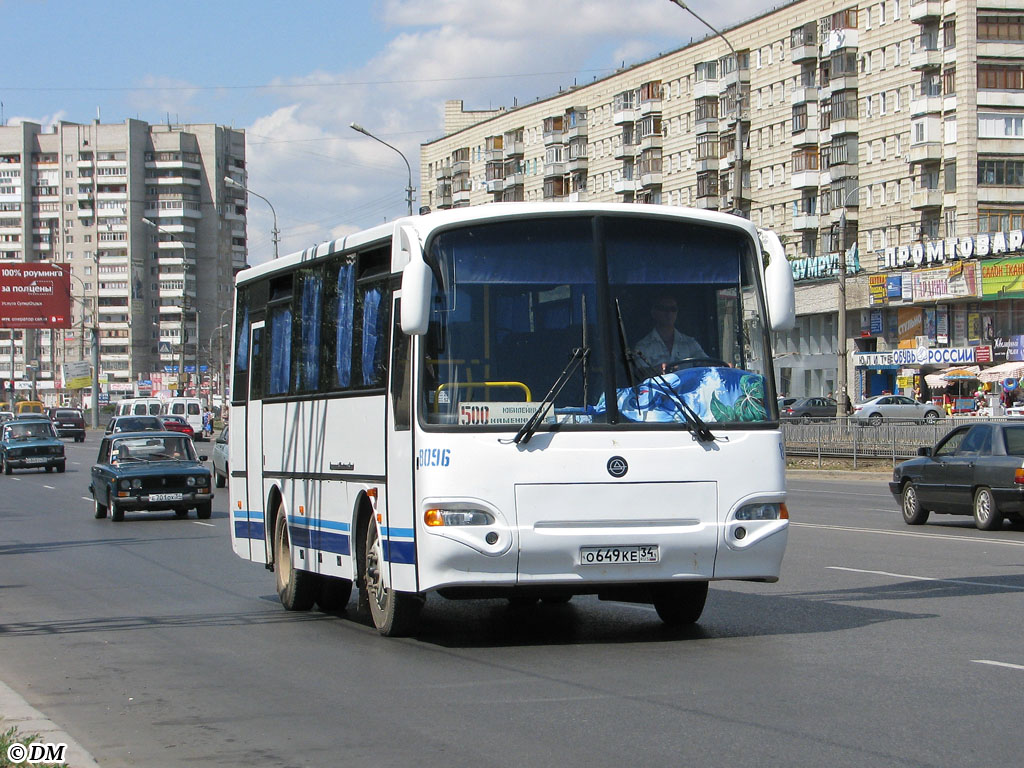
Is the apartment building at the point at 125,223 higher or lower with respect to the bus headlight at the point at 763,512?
higher

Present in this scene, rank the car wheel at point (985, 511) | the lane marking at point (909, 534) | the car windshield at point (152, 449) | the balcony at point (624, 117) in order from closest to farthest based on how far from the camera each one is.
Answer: the lane marking at point (909, 534)
the car wheel at point (985, 511)
the car windshield at point (152, 449)
the balcony at point (624, 117)

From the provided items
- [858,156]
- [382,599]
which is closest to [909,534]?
[382,599]

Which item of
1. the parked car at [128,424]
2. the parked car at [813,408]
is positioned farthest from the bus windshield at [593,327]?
the parked car at [813,408]

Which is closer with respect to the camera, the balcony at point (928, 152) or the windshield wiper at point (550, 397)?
the windshield wiper at point (550, 397)

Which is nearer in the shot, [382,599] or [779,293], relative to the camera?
[779,293]

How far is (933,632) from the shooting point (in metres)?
11.3

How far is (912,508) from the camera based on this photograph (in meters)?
24.5

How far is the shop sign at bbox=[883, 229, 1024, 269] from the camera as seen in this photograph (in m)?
68.3

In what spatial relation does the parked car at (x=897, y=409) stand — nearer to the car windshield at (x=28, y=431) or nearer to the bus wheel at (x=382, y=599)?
the car windshield at (x=28, y=431)

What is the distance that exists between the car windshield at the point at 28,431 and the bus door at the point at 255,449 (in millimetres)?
39662

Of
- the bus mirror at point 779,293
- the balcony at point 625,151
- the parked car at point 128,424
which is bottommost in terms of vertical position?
the parked car at point 128,424

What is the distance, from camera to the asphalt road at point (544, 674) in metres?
7.41

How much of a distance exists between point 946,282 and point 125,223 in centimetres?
12458

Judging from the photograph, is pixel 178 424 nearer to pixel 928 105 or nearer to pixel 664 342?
pixel 928 105
